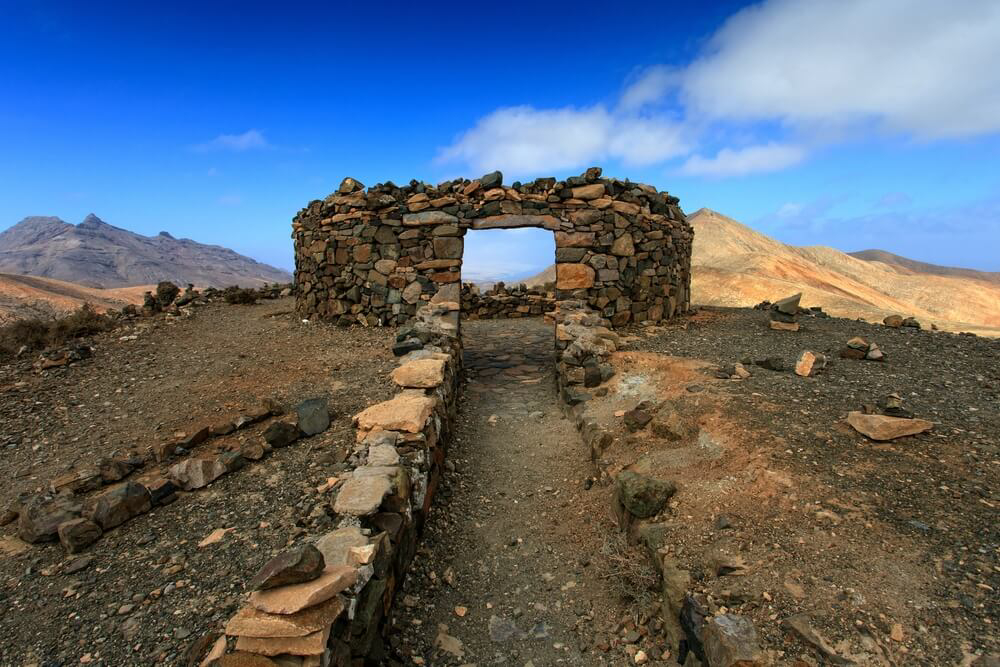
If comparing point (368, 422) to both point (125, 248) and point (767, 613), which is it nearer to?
point (767, 613)

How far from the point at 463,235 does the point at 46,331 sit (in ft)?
25.4

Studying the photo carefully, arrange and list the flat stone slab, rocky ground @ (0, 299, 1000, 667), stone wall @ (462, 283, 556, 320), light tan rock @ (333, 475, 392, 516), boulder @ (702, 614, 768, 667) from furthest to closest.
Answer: stone wall @ (462, 283, 556, 320)
the flat stone slab
light tan rock @ (333, 475, 392, 516)
rocky ground @ (0, 299, 1000, 667)
boulder @ (702, 614, 768, 667)

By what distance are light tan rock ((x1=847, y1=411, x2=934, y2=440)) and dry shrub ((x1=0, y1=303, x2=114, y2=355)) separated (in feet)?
38.1

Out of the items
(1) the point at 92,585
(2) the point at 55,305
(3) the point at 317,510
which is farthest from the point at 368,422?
(2) the point at 55,305

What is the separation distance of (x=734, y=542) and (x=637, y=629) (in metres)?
0.89

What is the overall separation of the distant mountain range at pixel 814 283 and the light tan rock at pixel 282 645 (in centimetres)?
1829

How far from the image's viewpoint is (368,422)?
16.2 ft

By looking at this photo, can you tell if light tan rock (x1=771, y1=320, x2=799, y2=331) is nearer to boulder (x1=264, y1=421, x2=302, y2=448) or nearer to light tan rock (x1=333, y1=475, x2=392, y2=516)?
light tan rock (x1=333, y1=475, x2=392, y2=516)

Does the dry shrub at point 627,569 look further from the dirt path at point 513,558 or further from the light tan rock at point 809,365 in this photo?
the light tan rock at point 809,365

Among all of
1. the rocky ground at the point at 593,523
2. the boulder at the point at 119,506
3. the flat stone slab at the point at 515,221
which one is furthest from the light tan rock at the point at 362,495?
the flat stone slab at the point at 515,221

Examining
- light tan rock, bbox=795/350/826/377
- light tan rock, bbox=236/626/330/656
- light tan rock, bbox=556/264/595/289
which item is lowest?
light tan rock, bbox=236/626/330/656

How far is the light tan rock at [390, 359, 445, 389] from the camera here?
19.9ft

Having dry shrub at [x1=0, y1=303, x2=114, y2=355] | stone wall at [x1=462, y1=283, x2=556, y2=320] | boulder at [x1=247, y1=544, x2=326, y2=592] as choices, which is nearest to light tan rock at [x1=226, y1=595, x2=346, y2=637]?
boulder at [x1=247, y1=544, x2=326, y2=592]

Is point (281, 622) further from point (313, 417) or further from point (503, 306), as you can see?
point (503, 306)
